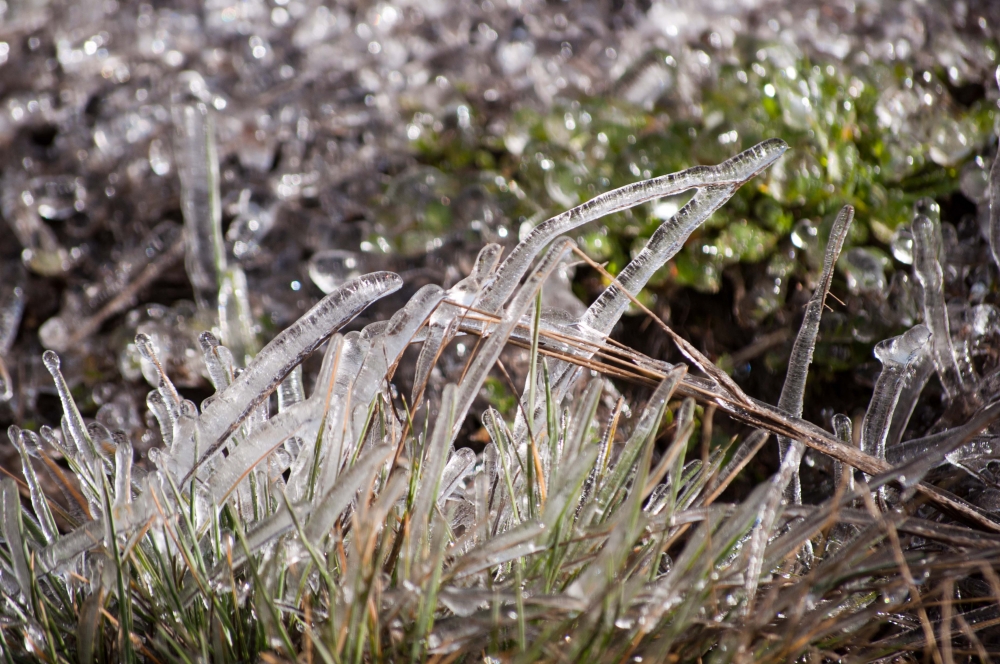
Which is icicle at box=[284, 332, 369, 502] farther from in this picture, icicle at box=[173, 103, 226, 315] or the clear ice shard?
the clear ice shard

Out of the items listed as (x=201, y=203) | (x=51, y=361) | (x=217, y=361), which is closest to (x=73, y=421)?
(x=51, y=361)

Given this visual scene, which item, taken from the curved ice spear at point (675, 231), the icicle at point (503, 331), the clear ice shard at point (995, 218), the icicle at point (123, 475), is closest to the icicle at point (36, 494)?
the icicle at point (123, 475)

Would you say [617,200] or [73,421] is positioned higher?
[617,200]

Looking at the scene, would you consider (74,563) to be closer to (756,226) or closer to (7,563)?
(7,563)

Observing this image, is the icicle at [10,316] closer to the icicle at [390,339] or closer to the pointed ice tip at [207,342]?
the pointed ice tip at [207,342]

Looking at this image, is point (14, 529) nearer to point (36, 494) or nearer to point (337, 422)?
point (36, 494)

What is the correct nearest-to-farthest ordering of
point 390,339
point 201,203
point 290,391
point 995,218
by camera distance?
point 390,339, point 290,391, point 995,218, point 201,203
